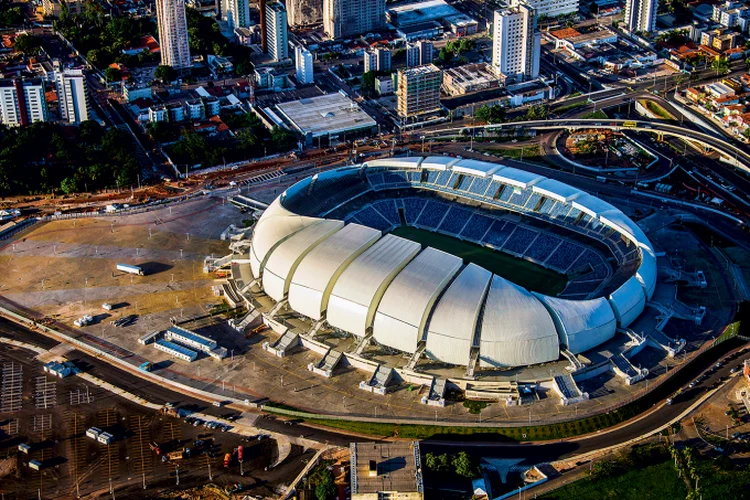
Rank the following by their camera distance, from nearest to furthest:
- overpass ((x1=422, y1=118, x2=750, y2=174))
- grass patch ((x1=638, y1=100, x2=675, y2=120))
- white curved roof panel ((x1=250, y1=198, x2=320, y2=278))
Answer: white curved roof panel ((x1=250, y1=198, x2=320, y2=278))
overpass ((x1=422, y1=118, x2=750, y2=174))
grass patch ((x1=638, y1=100, x2=675, y2=120))

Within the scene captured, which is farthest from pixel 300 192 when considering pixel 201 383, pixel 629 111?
pixel 629 111

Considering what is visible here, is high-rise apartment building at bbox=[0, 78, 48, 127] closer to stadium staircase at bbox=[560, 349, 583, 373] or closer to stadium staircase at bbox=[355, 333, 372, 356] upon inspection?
stadium staircase at bbox=[355, 333, 372, 356]

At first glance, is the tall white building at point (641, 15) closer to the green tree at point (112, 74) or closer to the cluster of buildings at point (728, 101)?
the cluster of buildings at point (728, 101)

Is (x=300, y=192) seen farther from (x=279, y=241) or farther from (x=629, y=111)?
(x=629, y=111)

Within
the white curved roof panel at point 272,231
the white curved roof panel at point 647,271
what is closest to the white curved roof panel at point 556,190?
the white curved roof panel at point 647,271

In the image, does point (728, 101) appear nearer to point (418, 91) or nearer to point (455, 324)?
point (418, 91)

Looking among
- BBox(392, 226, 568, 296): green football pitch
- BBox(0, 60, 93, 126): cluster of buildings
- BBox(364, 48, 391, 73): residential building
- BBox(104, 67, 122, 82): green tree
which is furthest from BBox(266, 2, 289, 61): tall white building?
BBox(392, 226, 568, 296): green football pitch
